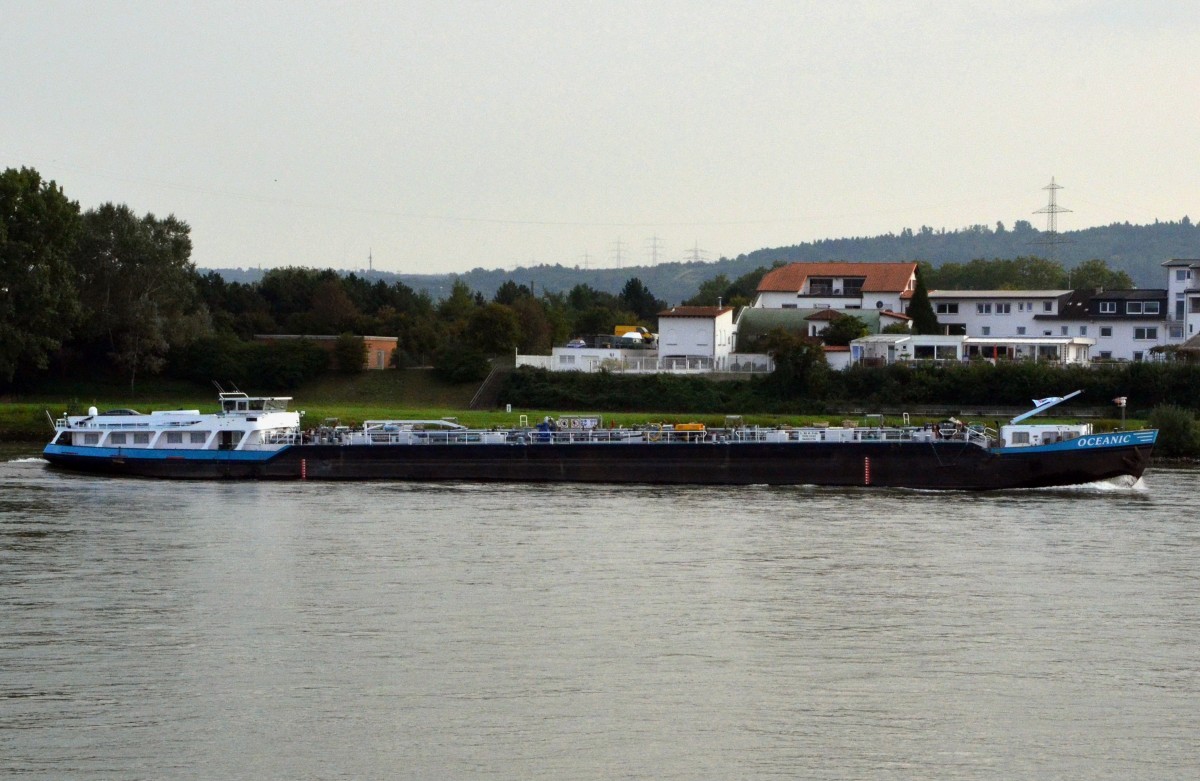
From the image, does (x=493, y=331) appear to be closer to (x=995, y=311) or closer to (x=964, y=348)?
(x=964, y=348)

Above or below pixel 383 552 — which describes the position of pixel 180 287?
above

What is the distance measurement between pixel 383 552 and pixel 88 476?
82.3ft

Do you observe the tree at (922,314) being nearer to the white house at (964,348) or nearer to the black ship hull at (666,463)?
the white house at (964,348)

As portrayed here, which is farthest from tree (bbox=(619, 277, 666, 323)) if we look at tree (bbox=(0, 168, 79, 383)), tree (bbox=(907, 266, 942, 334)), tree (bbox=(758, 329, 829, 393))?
tree (bbox=(0, 168, 79, 383))

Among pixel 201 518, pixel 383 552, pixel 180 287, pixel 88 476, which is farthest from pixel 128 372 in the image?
pixel 383 552

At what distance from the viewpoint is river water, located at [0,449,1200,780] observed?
1991 cm

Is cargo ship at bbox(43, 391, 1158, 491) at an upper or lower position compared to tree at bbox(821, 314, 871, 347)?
lower

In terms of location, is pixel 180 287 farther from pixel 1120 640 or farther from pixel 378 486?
pixel 1120 640

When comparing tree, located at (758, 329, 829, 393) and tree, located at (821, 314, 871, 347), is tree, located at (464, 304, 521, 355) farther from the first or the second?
tree, located at (821, 314, 871, 347)

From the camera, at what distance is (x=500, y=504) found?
4581cm

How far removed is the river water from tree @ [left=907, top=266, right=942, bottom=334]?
50060mm

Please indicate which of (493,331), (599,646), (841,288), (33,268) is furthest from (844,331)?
(599,646)

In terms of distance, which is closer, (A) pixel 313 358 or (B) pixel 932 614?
(B) pixel 932 614

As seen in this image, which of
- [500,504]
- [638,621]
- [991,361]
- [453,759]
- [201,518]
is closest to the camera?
[453,759]
